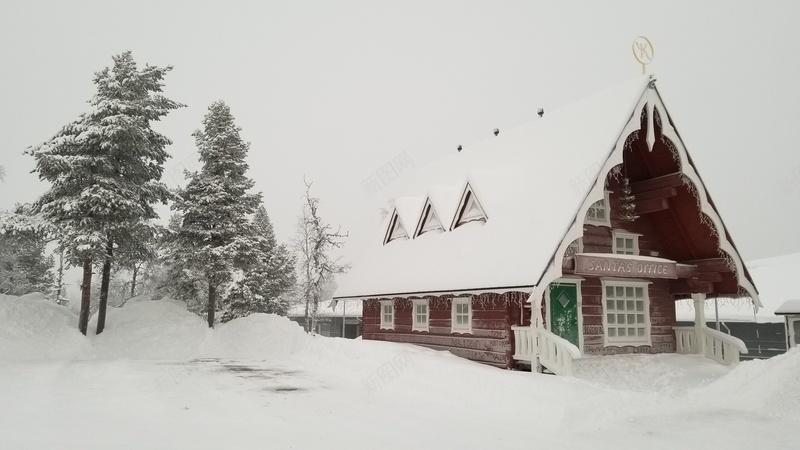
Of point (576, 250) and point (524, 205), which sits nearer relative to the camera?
point (576, 250)

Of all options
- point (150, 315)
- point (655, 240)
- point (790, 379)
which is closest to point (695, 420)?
point (790, 379)

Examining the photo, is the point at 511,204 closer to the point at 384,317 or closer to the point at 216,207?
the point at 384,317

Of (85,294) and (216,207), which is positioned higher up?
(216,207)

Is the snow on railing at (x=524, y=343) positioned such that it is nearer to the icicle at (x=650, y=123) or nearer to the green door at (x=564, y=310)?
the green door at (x=564, y=310)

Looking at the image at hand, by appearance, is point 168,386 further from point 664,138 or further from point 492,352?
point 664,138

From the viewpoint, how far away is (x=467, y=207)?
17375 mm

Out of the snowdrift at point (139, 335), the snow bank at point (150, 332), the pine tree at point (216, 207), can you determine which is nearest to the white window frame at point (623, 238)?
the snowdrift at point (139, 335)

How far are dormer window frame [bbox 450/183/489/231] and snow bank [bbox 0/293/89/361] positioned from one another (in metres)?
14.2

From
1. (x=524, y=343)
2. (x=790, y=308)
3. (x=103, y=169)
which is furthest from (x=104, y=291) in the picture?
(x=790, y=308)

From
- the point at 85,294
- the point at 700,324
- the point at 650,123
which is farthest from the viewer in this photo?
the point at 85,294

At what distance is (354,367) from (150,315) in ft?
42.5

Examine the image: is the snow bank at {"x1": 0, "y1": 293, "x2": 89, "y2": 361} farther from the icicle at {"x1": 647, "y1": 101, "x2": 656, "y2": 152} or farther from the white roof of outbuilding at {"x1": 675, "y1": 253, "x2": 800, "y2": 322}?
the white roof of outbuilding at {"x1": 675, "y1": 253, "x2": 800, "y2": 322}

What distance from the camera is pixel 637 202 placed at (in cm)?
1614

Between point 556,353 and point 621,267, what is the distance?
10.0 ft
